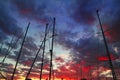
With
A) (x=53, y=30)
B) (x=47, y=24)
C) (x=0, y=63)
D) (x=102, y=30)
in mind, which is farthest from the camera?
(x=0, y=63)

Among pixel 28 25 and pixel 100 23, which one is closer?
pixel 100 23

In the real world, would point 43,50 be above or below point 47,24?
below

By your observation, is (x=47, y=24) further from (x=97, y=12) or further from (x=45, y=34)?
(x=97, y=12)

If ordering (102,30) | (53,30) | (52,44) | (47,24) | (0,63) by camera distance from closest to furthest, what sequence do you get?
(102,30) < (52,44) < (53,30) < (47,24) < (0,63)

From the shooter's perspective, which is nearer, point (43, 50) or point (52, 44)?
point (52, 44)

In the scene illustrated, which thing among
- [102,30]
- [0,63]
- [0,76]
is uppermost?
[102,30]

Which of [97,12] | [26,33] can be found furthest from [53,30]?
[97,12]

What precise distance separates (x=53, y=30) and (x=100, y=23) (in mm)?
14515

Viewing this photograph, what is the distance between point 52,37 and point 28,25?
12.7m

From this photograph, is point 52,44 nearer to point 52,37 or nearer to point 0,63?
point 52,37

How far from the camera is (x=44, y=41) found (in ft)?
162

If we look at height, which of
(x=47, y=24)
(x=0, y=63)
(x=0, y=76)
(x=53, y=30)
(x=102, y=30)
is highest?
(x=47, y=24)

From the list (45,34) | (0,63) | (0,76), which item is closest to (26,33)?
(45,34)

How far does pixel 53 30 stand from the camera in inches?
1833
